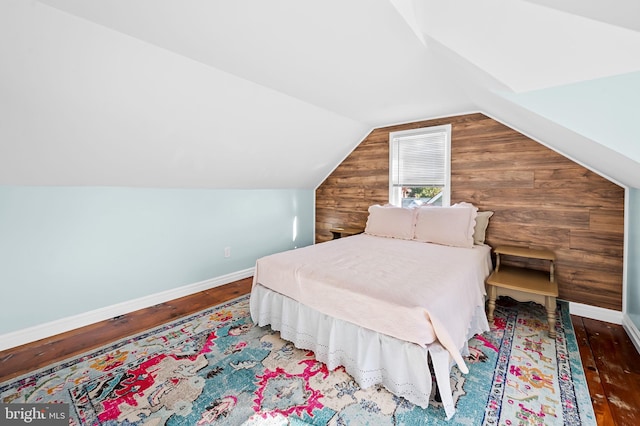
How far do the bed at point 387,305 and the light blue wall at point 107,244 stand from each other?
1.30m

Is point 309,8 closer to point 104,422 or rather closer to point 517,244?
point 104,422

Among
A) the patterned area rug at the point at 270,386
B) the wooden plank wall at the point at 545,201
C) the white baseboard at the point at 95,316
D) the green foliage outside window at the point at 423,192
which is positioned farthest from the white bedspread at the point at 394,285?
the white baseboard at the point at 95,316

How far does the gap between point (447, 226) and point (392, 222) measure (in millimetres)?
636

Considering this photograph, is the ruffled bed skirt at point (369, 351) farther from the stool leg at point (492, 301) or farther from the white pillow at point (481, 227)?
the white pillow at point (481, 227)

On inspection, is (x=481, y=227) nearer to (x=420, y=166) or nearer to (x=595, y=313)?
(x=420, y=166)

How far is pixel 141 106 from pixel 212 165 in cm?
102

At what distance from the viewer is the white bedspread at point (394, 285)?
5.02 feet

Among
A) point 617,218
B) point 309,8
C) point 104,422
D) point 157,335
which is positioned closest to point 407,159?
point 617,218

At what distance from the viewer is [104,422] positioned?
145 centimetres

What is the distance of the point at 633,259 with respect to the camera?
2.31 m

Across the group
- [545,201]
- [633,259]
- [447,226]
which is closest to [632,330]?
[633,259]

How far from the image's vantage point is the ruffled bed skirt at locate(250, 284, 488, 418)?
1.49 meters

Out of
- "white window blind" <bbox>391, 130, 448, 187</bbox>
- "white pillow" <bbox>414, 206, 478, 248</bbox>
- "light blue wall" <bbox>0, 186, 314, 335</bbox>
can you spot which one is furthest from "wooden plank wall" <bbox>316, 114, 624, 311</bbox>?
"light blue wall" <bbox>0, 186, 314, 335</bbox>

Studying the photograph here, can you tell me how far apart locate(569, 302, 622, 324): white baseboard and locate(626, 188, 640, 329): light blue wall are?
127 millimetres
